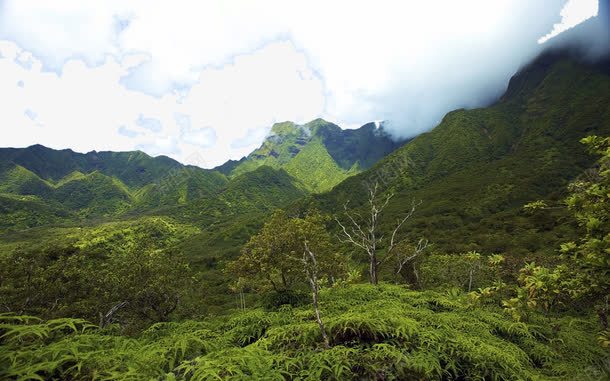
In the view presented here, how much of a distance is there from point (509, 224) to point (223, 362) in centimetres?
10139

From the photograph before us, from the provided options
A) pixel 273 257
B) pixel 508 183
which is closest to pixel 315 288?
pixel 273 257

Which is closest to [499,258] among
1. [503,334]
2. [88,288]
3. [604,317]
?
[503,334]

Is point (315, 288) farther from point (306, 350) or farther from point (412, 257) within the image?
point (412, 257)

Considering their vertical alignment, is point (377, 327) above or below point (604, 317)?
above

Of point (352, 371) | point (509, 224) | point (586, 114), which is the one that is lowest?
point (509, 224)

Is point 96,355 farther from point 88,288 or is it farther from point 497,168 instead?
point 497,168

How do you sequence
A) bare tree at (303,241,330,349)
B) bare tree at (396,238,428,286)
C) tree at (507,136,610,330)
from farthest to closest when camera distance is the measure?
bare tree at (396,238,428,286) < bare tree at (303,241,330,349) < tree at (507,136,610,330)

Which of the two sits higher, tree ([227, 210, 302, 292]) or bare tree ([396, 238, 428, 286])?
tree ([227, 210, 302, 292])

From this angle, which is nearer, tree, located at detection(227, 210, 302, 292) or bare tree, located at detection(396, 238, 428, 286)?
tree, located at detection(227, 210, 302, 292)

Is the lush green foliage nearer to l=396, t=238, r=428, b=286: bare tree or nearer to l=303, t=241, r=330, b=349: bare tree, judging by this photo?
l=303, t=241, r=330, b=349: bare tree

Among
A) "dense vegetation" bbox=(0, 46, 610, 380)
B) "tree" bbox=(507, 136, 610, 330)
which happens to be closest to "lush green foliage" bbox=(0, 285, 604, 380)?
"dense vegetation" bbox=(0, 46, 610, 380)

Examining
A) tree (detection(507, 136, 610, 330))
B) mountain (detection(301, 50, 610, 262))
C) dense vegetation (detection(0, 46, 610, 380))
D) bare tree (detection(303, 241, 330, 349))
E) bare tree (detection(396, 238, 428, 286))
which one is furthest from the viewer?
mountain (detection(301, 50, 610, 262))

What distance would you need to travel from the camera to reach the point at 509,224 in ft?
294

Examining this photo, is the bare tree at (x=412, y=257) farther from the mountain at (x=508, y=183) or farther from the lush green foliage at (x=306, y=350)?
the mountain at (x=508, y=183)
